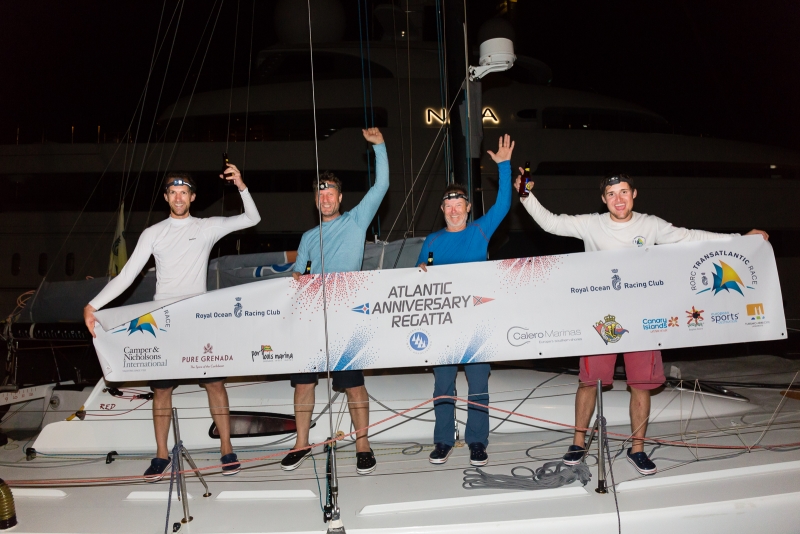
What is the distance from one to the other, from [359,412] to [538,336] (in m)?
1.11

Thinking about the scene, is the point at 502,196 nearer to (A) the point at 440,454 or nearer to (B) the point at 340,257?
(B) the point at 340,257

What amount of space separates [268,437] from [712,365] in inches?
175

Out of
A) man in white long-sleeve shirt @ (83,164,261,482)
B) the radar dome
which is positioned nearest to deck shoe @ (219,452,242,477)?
man in white long-sleeve shirt @ (83,164,261,482)

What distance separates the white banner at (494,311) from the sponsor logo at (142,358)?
86mm

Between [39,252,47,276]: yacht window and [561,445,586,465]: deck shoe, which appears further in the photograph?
[39,252,47,276]: yacht window

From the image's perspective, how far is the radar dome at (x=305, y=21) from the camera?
1113 cm

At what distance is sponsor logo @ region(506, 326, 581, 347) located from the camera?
120 inches

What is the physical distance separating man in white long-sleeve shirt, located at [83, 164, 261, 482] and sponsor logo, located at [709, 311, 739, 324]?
2679mm

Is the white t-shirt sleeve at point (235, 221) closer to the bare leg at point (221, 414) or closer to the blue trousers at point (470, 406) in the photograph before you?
the bare leg at point (221, 414)

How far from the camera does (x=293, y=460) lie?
3189 mm

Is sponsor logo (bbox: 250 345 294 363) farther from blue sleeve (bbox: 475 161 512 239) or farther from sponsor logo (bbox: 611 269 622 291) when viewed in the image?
sponsor logo (bbox: 611 269 622 291)

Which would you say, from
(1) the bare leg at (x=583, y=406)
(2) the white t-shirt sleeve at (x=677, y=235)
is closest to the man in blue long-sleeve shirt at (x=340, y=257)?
(1) the bare leg at (x=583, y=406)

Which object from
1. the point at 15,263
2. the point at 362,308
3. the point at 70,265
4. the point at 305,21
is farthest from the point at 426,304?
the point at 15,263

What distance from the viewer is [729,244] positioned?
3.10m
